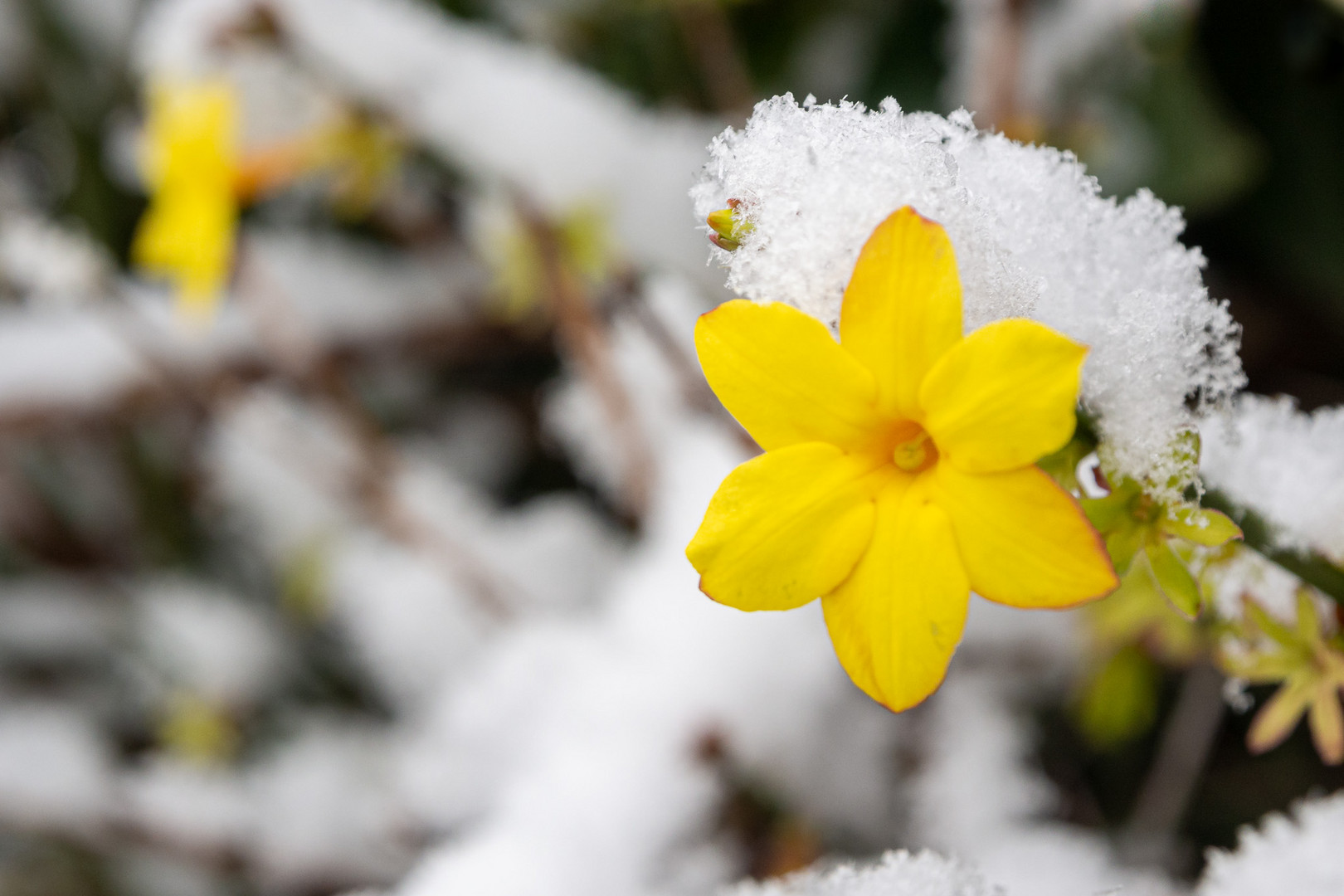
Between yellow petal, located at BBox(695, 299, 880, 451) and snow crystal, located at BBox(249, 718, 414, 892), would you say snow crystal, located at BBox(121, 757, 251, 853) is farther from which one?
yellow petal, located at BBox(695, 299, 880, 451)

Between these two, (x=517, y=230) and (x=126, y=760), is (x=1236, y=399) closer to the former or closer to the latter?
(x=517, y=230)

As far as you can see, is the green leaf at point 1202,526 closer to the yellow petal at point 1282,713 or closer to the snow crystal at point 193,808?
the yellow petal at point 1282,713

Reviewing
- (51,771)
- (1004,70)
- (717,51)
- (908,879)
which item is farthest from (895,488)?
(51,771)

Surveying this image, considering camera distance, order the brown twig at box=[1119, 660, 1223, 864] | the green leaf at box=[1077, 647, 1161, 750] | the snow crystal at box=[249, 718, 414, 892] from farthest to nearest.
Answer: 1. the snow crystal at box=[249, 718, 414, 892]
2. the brown twig at box=[1119, 660, 1223, 864]
3. the green leaf at box=[1077, 647, 1161, 750]

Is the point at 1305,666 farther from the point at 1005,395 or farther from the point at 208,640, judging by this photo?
the point at 208,640

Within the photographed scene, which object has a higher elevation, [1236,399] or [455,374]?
[455,374]

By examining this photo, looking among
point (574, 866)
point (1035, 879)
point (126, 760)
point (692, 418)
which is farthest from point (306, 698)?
point (1035, 879)

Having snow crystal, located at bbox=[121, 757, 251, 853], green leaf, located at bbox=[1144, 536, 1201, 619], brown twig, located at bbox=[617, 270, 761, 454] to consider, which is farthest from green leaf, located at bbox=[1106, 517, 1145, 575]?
snow crystal, located at bbox=[121, 757, 251, 853]
